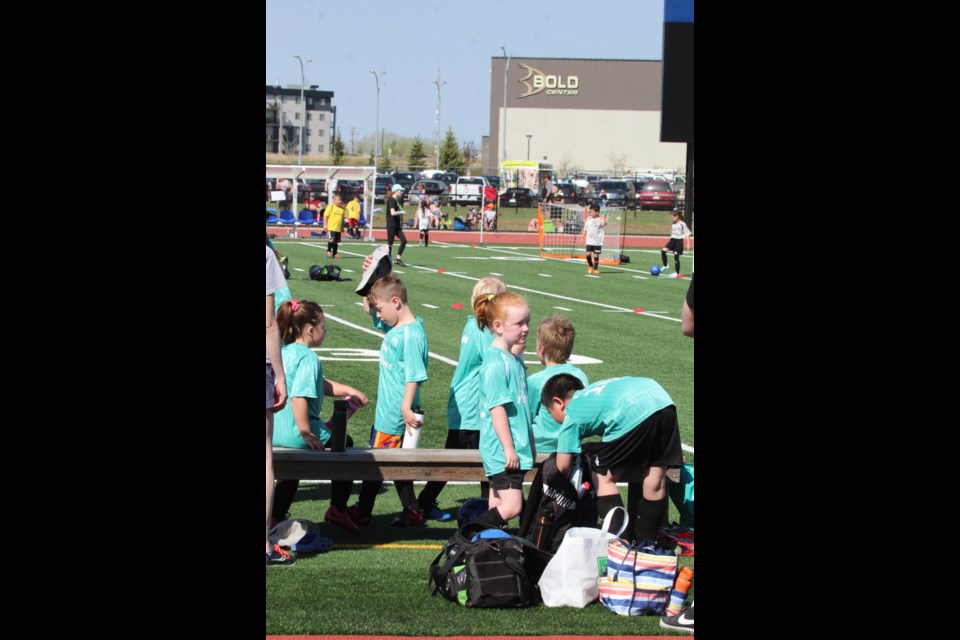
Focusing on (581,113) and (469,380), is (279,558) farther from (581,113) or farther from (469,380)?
(581,113)

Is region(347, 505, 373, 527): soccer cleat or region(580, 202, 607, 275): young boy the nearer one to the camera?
region(347, 505, 373, 527): soccer cleat

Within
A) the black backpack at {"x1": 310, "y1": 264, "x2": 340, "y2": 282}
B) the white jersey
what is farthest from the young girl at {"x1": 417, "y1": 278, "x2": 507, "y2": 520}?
the white jersey

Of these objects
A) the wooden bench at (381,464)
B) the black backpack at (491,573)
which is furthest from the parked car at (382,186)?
the black backpack at (491,573)

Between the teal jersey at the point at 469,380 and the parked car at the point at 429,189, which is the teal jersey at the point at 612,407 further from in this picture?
the parked car at the point at 429,189

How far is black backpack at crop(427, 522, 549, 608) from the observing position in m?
5.30

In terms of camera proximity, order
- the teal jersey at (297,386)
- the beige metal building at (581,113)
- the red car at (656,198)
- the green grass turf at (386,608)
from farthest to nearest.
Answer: the beige metal building at (581,113)
the red car at (656,198)
the teal jersey at (297,386)
the green grass turf at (386,608)

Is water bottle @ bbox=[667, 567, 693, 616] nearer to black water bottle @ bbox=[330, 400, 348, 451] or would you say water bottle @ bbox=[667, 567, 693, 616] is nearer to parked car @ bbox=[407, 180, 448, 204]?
black water bottle @ bbox=[330, 400, 348, 451]

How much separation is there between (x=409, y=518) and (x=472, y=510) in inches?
18.1

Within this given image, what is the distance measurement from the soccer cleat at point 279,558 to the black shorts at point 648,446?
1706 mm

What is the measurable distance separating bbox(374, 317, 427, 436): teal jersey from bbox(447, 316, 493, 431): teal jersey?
291 millimetres

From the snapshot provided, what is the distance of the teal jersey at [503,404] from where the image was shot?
5.93 meters

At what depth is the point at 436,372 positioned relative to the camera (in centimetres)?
1384
